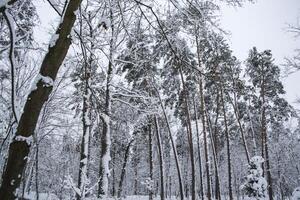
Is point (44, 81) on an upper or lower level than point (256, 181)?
upper

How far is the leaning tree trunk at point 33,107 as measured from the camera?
2.53 meters

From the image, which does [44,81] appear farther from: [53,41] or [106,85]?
[106,85]

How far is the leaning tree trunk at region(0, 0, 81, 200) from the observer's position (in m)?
2.53

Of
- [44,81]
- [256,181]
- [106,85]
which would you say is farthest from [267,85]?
[44,81]

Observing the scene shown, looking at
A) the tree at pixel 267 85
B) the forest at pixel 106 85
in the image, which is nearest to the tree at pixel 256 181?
the forest at pixel 106 85

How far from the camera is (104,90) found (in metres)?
11.0

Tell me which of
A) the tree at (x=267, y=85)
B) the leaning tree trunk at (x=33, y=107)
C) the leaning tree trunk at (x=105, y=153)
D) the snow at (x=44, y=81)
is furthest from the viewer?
the tree at (x=267, y=85)

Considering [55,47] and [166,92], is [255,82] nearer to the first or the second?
[166,92]

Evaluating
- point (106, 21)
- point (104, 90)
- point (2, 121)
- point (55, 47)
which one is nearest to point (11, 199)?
point (55, 47)

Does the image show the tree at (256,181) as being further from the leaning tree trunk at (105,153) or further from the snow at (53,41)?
the snow at (53,41)

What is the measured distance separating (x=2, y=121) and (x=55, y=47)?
758 cm

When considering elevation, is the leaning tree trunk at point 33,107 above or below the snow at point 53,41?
below

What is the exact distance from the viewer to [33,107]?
2.78 metres

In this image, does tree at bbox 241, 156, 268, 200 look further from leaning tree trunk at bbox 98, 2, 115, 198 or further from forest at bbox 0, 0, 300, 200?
leaning tree trunk at bbox 98, 2, 115, 198
